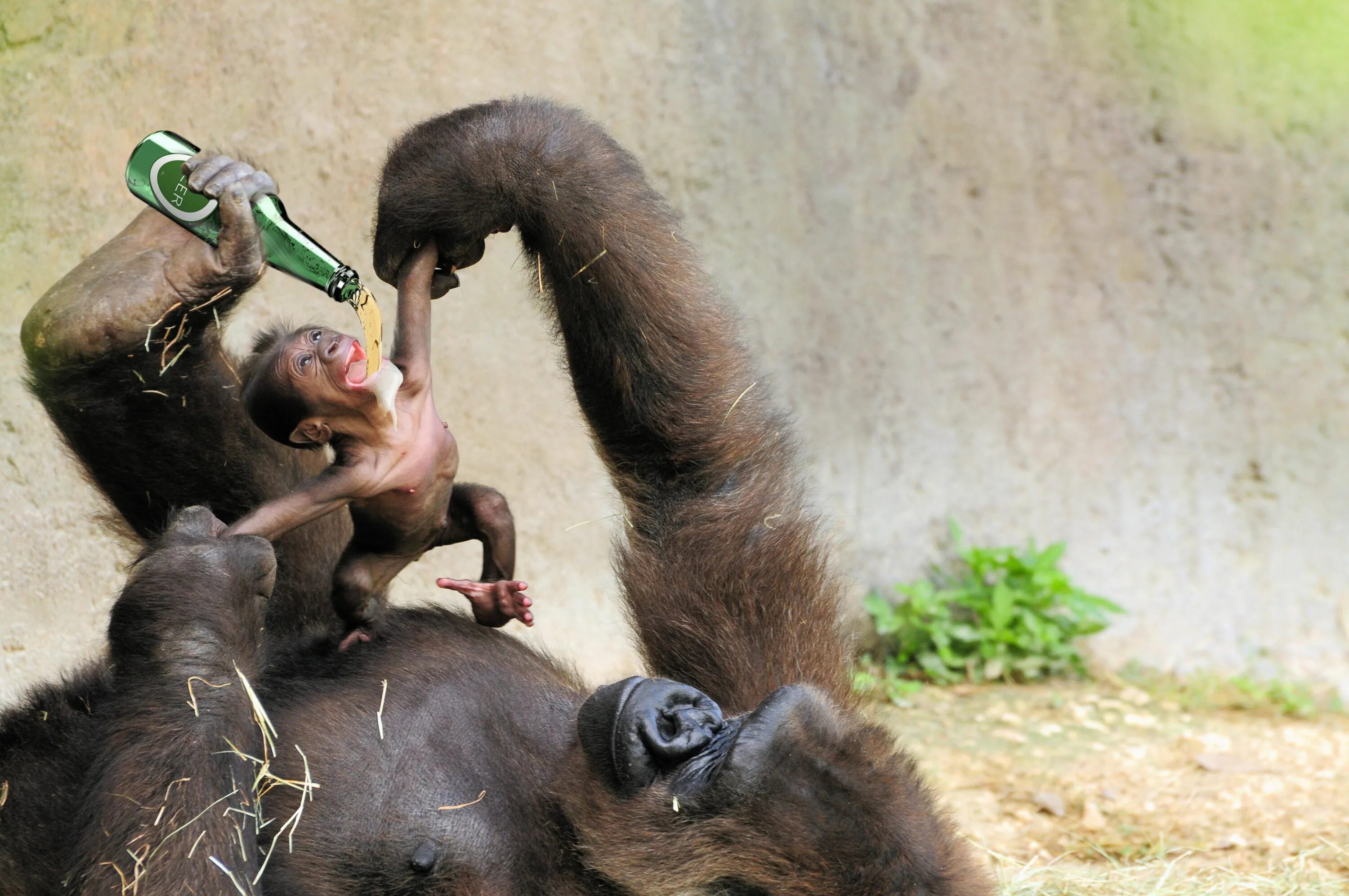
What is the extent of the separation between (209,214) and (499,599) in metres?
0.94

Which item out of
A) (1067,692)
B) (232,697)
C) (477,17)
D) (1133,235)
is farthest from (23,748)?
(1133,235)

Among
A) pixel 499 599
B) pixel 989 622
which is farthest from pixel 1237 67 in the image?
pixel 499 599

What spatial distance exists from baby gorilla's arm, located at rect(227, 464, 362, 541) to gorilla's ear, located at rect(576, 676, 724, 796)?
65 cm

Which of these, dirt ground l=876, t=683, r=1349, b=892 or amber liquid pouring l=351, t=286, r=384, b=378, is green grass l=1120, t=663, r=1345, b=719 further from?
amber liquid pouring l=351, t=286, r=384, b=378

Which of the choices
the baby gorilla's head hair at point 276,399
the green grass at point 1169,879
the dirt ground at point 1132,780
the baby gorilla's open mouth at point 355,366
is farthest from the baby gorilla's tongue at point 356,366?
the dirt ground at point 1132,780

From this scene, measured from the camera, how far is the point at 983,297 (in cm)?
591

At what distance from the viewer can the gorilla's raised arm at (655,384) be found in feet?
9.67

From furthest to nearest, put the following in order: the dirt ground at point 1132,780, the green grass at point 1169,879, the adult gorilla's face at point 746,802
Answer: the dirt ground at point 1132,780, the green grass at point 1169,879, the adult gorilla's face at point 746,802

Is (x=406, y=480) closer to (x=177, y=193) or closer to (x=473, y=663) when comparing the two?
(x=473, y=663)

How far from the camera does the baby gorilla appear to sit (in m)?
2.65

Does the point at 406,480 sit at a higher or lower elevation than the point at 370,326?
lower

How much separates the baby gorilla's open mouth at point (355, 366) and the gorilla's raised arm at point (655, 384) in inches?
13.1

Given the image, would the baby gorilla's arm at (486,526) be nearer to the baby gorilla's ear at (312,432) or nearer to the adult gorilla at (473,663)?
the adult gorilla at (473,663)

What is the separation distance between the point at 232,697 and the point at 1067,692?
4197 millimetres
